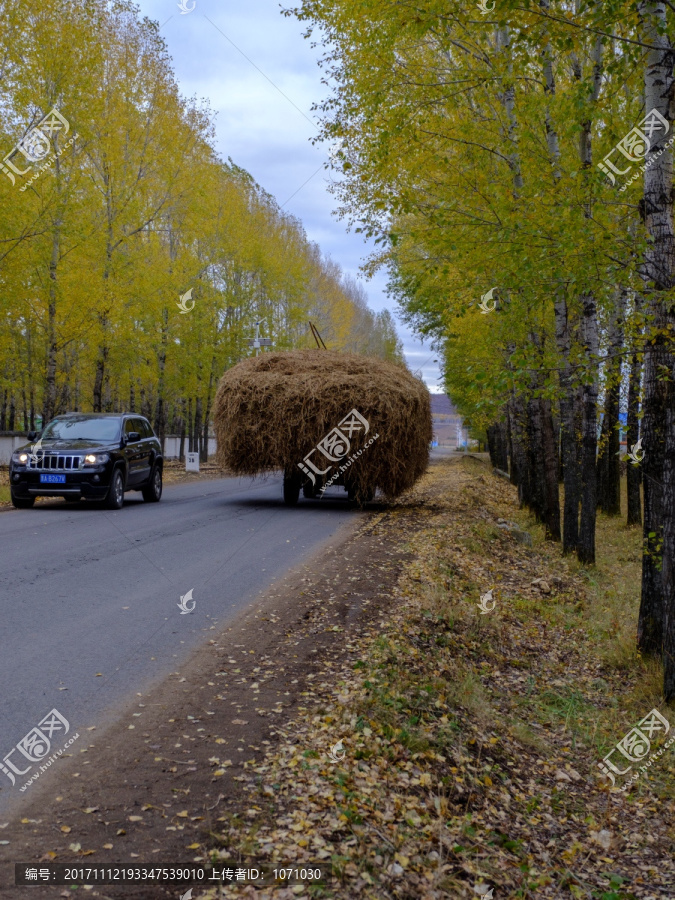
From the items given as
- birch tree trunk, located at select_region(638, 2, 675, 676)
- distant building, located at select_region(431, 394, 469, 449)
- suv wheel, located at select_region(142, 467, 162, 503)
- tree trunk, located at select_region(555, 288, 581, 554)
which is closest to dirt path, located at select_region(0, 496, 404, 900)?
birch tree trunk, located at select_region(638, 2, 675, 676)

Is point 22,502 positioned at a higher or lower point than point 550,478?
lower

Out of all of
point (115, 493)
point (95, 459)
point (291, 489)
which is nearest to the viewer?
point (95, 459)

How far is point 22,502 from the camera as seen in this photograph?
14680 mm

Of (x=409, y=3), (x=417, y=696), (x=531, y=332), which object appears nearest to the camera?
(x=417, y=696)

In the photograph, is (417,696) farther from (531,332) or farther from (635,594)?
(531,332)

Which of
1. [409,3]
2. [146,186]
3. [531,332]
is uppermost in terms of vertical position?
[146,186]

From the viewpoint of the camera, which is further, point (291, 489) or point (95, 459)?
point (291, 489)

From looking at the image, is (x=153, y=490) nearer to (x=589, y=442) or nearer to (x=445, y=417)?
(x=589, y=442)

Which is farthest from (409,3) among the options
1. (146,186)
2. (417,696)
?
(146,186)

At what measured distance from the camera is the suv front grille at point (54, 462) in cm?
1441

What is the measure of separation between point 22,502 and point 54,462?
1101 millimetres

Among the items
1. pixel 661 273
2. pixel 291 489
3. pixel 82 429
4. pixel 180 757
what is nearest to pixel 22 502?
pixel 82 429

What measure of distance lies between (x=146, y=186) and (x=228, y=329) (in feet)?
34.8

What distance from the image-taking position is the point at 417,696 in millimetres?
5344
